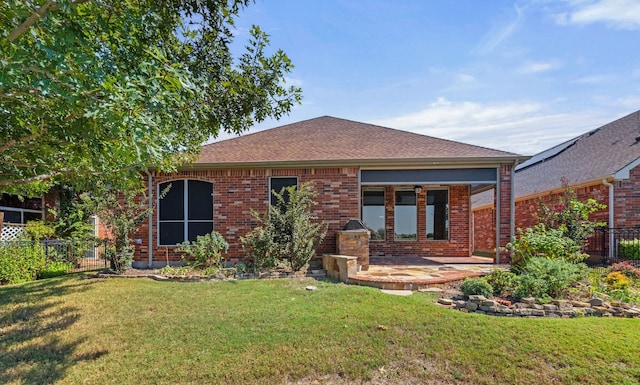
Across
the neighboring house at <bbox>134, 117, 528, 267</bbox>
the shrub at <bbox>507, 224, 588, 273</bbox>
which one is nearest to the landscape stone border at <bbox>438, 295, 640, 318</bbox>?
the shrub at <bbox>507, 224, 588, 273</bbox>

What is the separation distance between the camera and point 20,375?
4.04 metres

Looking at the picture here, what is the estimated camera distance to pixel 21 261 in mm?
8852

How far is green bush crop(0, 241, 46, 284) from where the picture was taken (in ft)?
27.7

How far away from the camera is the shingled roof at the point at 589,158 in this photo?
10.6m

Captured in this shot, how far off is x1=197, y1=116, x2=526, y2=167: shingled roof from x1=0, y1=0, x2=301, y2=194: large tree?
3.36 m

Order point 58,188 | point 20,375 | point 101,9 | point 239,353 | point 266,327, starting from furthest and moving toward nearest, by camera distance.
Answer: point 58,188, point 266,327, point 239,353, point 20,375, point 101,9

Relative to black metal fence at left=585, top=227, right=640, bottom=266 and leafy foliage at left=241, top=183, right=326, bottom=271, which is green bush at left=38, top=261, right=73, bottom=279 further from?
black metal fence at left=585, top=227, right=640, bottom=266

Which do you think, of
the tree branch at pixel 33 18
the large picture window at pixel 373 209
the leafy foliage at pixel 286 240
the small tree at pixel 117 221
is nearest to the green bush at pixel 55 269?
the small tree at pixel 117 221

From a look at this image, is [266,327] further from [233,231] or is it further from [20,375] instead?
[233,231]

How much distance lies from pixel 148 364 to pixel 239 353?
110 centimetres

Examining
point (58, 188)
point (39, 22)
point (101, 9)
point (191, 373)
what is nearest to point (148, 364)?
point (191, 373)

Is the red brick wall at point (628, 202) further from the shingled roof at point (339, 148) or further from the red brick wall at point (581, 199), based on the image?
the shingled roof at point (339, 148)

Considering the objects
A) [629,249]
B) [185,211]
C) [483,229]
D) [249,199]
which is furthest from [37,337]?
[483,229]

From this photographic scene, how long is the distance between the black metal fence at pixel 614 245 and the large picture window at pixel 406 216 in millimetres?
5206
